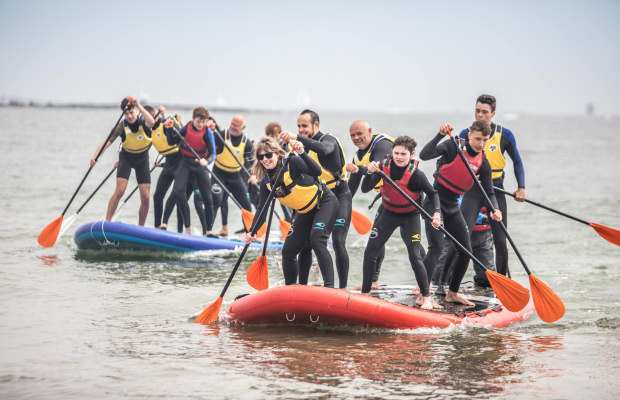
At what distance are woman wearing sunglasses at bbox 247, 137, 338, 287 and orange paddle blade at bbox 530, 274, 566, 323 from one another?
6.23 feet

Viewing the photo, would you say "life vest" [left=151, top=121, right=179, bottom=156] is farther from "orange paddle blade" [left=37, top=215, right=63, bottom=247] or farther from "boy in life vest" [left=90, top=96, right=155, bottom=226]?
"orange paddle blade" [left=37, top=215, right=63, bottom=247]

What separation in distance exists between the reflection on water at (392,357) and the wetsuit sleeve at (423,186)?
1.11 meters

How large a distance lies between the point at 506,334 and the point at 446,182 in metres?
1.47

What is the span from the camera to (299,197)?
6.18 meters

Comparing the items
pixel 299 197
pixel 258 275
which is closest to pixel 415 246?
pixel 299 197

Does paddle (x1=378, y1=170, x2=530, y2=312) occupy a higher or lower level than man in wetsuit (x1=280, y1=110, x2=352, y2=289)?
lower

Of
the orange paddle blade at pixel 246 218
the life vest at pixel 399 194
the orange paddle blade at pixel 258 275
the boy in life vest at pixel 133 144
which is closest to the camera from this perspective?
the life vest at pixel 399 194

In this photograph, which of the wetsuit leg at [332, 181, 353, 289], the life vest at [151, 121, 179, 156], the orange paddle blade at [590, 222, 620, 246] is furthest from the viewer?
the life vest at [151, 121, 179, 156]

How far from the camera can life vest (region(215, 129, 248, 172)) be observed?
35.7 ft

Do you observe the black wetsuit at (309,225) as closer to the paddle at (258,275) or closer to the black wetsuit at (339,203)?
the black wetsuit at (339,203)

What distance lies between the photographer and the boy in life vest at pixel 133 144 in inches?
389

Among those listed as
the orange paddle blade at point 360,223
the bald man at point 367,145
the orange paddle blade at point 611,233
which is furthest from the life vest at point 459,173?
the orange paddle blade at point 360,223

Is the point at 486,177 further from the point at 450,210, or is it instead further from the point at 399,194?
the point at 399,194

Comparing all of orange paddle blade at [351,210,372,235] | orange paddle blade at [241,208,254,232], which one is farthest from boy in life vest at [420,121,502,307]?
orange paddle blade at [241,208,254,232]
